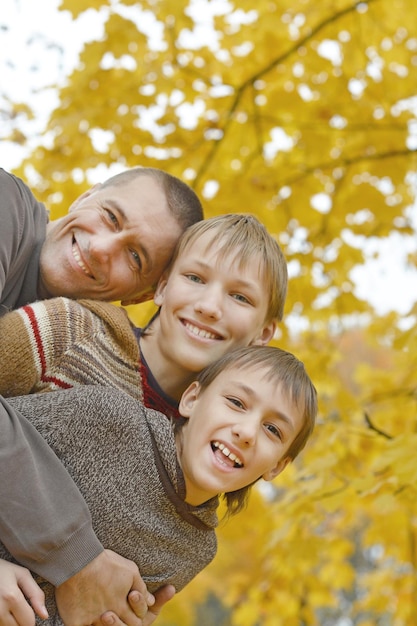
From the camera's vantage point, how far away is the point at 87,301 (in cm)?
170

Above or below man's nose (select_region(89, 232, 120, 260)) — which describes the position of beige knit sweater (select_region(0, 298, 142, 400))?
below

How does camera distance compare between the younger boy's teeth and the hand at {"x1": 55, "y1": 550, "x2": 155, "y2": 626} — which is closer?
the hand at {"x1": 55, "y1": 550, "x2": 155, "y2": 626}

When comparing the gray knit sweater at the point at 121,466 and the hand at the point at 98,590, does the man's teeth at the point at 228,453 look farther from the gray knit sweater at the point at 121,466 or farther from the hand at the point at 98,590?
the hand at the point at 98,590

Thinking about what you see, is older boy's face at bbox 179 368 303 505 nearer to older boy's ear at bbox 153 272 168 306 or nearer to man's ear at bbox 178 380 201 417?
man's ear at bbox 178 380 201 417

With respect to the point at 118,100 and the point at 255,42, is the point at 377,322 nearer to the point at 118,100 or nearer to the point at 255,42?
the point at 255,42

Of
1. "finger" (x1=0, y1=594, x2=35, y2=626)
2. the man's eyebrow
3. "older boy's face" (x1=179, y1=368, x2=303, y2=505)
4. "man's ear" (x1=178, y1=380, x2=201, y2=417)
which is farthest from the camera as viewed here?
the man's eyebrow

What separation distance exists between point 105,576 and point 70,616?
10cm

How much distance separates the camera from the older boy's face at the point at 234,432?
5.24 ft

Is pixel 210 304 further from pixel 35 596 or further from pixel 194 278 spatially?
pixel 35 596

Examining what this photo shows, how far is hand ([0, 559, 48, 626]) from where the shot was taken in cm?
139

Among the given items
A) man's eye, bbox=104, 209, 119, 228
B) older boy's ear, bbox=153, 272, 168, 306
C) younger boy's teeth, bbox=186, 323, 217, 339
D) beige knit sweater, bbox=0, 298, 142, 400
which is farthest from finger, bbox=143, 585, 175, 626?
man's eye, bbox=104, 209, 119, 228

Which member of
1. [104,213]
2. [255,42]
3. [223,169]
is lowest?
[223,169]

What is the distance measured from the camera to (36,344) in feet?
4.98

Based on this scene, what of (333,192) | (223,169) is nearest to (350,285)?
(333,192)
